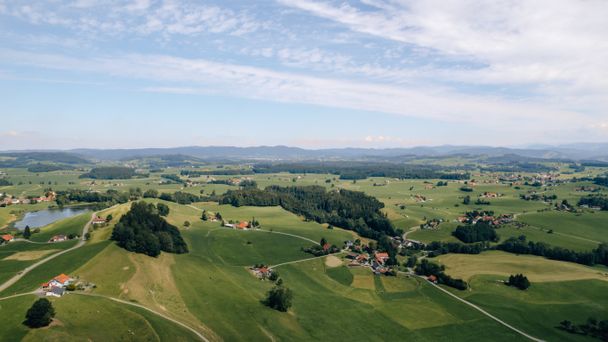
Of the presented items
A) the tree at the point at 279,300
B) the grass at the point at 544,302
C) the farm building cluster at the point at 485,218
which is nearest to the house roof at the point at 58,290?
the tree at the point at 279,300

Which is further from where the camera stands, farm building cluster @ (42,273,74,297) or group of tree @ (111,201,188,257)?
group of tree @ (111,201,188,257)

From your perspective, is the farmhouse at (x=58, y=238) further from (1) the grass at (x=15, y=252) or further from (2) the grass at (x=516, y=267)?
(2) the grass at (x=516, y=267)

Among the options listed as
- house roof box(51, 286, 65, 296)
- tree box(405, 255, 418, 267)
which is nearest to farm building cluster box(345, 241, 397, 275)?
tree box(405, 255, 418, 267)

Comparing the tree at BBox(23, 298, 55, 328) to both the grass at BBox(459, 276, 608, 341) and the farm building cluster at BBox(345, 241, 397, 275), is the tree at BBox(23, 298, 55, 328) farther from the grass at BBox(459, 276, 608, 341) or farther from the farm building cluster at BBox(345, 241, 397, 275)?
the grass at BBox(459, 276, 608, 341)

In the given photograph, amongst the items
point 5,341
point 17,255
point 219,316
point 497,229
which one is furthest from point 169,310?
point 497,229

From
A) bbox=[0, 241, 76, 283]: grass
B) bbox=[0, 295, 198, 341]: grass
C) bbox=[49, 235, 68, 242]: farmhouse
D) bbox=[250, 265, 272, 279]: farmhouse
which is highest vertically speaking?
bbox=[0, 295, 198, 341]: grass

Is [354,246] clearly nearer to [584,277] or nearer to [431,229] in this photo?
[431,229]
